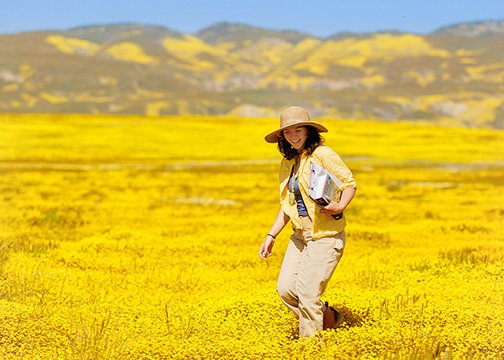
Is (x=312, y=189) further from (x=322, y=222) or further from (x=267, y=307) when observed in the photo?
(x=267, y=307)

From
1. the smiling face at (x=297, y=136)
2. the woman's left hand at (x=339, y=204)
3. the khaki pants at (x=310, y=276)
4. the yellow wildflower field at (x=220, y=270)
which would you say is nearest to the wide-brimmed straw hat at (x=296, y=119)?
the smiling face at (x=297, y=136)

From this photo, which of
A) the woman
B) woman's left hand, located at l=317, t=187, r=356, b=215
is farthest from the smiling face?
woman's left hand, located at l=317, t=187, r=356, b=215

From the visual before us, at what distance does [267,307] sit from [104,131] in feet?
189

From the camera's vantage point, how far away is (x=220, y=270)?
9336 millimetres

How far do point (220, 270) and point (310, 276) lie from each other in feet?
13.9

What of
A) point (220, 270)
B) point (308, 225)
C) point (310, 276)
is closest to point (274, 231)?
point (308, 225)

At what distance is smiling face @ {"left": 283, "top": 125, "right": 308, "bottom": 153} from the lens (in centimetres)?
541

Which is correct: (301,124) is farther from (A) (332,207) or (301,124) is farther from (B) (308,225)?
(B) (308,225)

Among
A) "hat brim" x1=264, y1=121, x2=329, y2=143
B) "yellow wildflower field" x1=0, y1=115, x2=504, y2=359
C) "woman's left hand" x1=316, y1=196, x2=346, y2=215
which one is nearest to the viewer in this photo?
"woman's left hand" x1=316, y1=196, x2=346, y2=215

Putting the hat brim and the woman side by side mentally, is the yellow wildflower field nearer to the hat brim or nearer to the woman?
the woman

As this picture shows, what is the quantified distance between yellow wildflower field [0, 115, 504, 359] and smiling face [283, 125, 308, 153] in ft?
5.74

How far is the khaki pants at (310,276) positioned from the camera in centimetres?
527

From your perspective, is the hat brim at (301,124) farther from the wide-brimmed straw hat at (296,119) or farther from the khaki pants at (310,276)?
the khaki pants at (310,276)

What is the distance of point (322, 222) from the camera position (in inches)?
210
